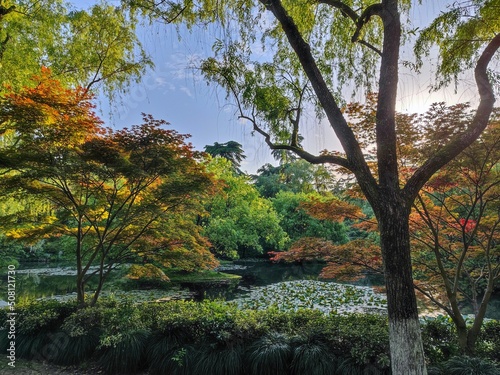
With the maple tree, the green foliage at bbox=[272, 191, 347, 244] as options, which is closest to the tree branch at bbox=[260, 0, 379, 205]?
the maple tree

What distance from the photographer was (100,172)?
16.0 feet

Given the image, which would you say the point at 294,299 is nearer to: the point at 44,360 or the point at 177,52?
the point at 44,360

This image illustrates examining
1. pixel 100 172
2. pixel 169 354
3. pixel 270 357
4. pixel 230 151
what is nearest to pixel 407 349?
pixel 270 357

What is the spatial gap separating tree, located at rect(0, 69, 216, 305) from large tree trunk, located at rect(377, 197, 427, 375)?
3.53 metres

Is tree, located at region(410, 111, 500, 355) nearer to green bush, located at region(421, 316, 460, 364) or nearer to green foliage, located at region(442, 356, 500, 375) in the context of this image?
green bush, located at region(421, 316, 460, 364)

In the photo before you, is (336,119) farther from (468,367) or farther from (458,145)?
(468,367)

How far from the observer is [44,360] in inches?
179

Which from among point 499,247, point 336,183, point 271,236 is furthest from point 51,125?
point 271,236

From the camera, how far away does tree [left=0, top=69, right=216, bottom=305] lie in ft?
14.7

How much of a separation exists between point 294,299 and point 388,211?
6.95 metres

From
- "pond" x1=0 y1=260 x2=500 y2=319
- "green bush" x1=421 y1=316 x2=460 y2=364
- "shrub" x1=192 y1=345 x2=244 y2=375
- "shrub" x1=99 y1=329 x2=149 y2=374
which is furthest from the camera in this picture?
"pond" x1=0 y1=260 x2=500 y2=319

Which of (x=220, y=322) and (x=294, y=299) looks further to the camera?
(x=294, y=299)

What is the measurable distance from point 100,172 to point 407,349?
4736 mm

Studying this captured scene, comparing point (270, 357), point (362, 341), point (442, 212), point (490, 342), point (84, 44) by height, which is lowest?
point (270, 357)
